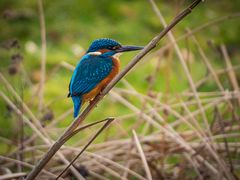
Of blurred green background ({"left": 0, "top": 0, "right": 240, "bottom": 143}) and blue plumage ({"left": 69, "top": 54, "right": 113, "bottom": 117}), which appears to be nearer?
blue plumage ({"left": 69, "top": 54, "right": 113, "bottom": 117})

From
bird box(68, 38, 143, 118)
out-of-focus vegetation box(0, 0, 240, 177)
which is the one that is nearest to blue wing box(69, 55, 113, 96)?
bird box(68, 38, 143, 118)

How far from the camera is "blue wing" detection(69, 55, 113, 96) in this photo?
9.45 ft

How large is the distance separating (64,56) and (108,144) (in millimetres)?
2819

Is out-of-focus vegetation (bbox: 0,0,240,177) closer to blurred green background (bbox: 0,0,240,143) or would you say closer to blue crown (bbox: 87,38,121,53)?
blurred green background (bbox: 0,0,240,143)

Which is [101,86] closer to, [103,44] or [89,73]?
[89,73]

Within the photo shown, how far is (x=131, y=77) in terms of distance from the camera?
606 cm

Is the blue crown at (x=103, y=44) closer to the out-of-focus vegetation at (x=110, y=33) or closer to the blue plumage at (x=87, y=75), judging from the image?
the blue plumage at (x=87, y=75)

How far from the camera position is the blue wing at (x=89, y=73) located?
9.45 feet

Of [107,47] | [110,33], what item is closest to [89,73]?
[107,47]

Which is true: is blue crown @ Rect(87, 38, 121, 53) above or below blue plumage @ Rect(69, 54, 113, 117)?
above

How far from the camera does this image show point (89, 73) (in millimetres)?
2945

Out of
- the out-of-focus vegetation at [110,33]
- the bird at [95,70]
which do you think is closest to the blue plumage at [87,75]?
the bird at [95,70]

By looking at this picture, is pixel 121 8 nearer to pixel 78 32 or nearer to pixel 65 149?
pixel 78 32

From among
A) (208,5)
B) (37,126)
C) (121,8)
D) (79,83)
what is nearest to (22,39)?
(121,8)
